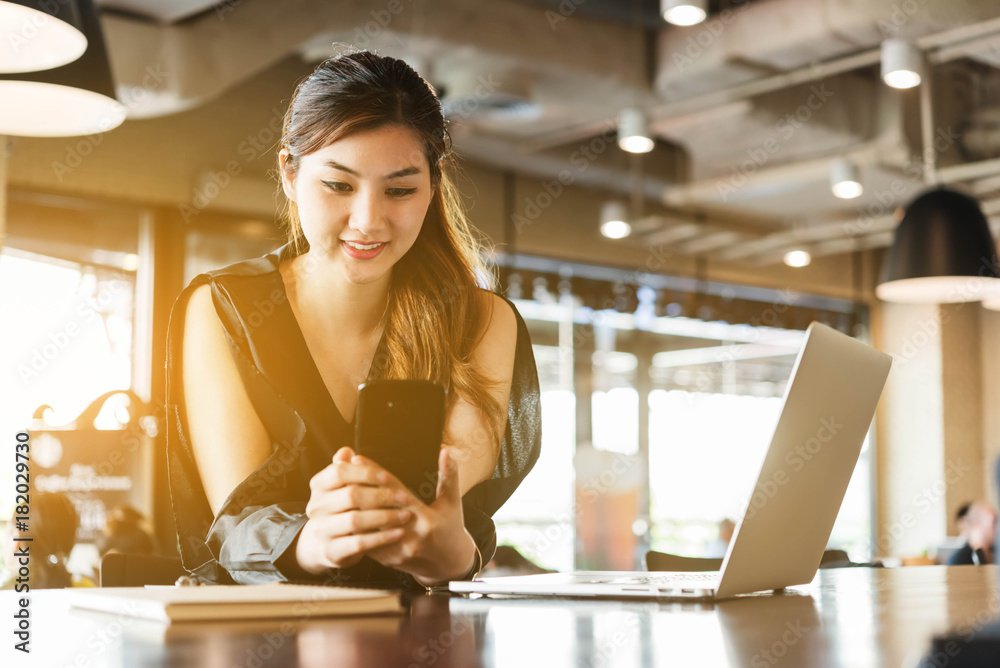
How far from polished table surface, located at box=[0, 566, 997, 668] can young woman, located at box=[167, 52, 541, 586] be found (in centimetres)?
28

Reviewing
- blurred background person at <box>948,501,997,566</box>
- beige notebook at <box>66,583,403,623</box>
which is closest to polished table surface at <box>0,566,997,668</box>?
beige notebook at <box>66,583,403,623</box>

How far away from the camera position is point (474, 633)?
31.7 inches

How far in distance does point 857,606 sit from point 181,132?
525 cm

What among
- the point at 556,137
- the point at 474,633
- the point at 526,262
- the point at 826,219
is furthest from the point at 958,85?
the point at 474,633

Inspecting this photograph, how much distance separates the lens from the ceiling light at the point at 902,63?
4395 millimetres

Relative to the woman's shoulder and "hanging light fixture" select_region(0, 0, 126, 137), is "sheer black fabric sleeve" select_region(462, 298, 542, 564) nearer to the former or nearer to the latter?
the woman's shoulder

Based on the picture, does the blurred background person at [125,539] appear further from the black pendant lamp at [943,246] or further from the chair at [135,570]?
the black pendant lamp at [943,246]

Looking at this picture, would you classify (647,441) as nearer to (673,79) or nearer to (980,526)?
(980,526)

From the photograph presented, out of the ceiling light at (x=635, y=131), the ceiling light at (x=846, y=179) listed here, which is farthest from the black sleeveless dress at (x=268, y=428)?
the ceiling light at (x=846, y=179)

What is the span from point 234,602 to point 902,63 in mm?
4257

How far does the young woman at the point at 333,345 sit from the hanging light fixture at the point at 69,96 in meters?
1.17

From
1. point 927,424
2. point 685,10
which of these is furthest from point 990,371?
point 685,10

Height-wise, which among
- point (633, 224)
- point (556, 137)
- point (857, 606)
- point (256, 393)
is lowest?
point (857, 606)

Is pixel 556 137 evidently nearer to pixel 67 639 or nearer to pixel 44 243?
pixel 44 243
